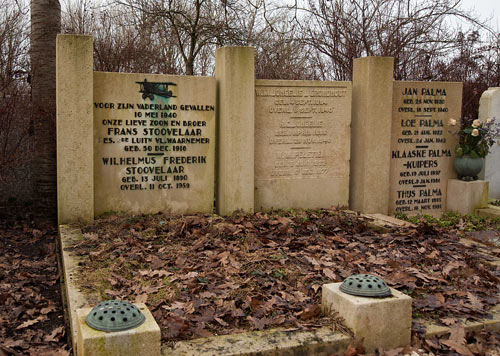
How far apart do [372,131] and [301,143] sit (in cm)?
123

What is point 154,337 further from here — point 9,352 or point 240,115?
point 240,115

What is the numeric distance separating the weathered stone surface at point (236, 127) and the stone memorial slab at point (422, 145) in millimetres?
2730

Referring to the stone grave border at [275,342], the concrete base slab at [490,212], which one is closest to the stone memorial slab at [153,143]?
the stone grave border at [275,342]

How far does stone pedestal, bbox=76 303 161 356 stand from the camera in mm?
3219

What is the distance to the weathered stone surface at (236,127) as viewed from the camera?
831 centimetres

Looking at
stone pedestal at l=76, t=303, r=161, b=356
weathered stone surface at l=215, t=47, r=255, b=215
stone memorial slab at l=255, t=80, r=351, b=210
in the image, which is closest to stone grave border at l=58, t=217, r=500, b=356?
stone pedestal at l=76, t=303, r=161, b=356

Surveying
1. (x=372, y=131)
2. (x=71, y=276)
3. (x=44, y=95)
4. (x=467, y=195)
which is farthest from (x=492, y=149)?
(x=71, y=276)

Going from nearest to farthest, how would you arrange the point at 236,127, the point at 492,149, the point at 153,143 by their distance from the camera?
the point at 153,143, the point at 236,127, the point at 492,149

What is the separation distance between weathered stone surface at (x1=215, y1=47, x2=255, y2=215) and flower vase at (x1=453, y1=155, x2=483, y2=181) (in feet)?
13.2

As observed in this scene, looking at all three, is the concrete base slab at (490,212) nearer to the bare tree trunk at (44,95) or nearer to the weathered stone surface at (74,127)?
the weathered stone surface at (74,127)

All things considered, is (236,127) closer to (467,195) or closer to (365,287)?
(467,195)

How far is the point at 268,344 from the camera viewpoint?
12.4 feet

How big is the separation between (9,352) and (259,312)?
6.23ft

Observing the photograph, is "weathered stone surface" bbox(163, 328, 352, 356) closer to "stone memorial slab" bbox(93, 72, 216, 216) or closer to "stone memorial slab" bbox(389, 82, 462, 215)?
"stone memorial slab" bbox(93, 72, 216, 216)
